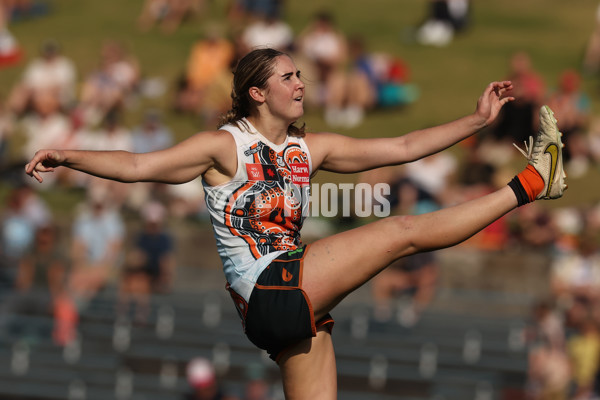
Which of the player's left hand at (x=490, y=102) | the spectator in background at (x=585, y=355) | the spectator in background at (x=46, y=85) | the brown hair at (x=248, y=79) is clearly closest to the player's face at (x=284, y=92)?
the brown hair at (x=248, y=79)

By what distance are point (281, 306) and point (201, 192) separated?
29.7 feet

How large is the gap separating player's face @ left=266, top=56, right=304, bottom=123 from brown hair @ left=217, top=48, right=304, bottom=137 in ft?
0.10

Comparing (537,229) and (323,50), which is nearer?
(537,229)

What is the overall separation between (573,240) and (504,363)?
1.78 m

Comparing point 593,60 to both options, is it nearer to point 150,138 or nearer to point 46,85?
point 150,138

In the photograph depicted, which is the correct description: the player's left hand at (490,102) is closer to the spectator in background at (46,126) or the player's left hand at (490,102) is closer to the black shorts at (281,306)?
the black shorts at (281,306)

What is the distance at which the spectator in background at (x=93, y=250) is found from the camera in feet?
40.7

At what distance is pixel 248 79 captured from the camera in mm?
4996

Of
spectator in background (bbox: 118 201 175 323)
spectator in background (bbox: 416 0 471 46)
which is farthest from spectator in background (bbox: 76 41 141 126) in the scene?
spectator in background (bbox: 416 0 471 46)

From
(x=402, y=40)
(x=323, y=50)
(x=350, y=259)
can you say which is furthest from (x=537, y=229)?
(x=350, y=259)

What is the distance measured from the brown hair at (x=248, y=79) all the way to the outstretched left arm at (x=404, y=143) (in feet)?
0.49

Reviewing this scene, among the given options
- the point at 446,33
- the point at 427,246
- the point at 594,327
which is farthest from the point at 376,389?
the point at 446,33

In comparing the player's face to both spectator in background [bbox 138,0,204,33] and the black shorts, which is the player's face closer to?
the black shorts

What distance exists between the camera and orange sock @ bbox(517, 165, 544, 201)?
483 cm
